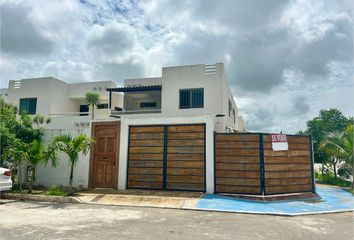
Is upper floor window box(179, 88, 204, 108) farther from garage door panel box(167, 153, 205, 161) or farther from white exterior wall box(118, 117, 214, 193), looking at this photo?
garage door panel box(167, 153, 205, 161)

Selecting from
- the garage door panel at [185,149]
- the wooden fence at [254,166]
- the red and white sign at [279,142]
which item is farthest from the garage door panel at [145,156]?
the red and white sign at [279,142]

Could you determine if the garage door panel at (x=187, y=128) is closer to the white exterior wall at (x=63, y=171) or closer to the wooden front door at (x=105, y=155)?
the wooden front door at (x=105, y=155)

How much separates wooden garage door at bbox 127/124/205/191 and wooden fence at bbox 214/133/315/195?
2.52ft

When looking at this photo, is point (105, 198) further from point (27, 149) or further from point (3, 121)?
point (3, 121)

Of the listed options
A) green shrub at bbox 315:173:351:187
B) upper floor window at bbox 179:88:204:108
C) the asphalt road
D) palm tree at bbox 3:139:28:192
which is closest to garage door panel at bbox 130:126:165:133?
the asphalt road

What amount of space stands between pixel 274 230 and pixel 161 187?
18.1ft

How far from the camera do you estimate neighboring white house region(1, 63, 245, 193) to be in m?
11.5

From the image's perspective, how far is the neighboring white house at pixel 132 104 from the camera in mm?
11461

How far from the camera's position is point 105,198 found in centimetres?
975

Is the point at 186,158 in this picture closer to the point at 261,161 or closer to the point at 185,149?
the point at 185,149

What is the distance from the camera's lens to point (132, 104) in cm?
2431

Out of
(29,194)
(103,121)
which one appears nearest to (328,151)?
(103,121)

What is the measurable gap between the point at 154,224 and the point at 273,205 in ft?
14.7

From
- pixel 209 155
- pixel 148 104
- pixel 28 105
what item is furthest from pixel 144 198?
pixel 28 105
